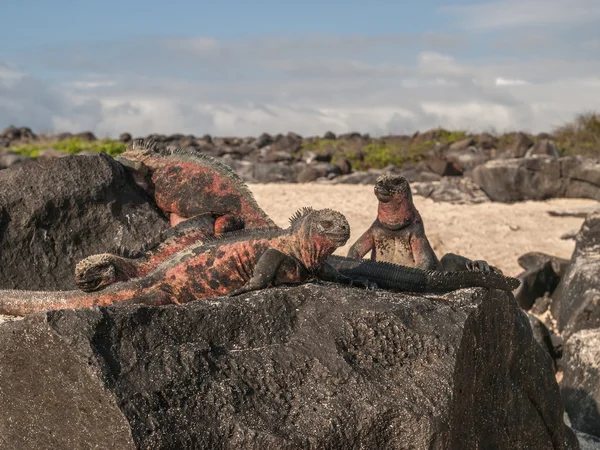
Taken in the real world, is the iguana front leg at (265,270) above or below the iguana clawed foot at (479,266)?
above

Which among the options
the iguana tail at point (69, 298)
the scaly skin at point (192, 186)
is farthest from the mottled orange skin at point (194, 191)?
the iguana tail at point (69, 298)

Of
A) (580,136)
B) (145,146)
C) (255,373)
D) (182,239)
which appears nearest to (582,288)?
(145,146)

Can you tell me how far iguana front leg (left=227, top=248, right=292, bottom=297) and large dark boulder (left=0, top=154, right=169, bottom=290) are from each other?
67.9 inches

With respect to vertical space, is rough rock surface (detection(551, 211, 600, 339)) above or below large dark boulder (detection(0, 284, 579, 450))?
below

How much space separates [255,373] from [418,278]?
1486 millimetres

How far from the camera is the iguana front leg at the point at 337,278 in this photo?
512cm

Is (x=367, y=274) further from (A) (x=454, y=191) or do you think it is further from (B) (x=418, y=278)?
(A) (x=454, y=191)

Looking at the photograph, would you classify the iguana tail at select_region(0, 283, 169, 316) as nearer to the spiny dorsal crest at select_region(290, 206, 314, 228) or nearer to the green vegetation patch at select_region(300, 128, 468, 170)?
the spiny dorsal crest at select_region(290, 206, 314, 228)

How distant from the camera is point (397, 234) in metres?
6.52

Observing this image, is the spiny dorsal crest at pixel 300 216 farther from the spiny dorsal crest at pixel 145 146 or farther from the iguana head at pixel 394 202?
the spiny dorsal crest at pixel 145 146

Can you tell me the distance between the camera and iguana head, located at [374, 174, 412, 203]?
629 centimetres

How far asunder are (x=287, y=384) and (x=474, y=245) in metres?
11.2

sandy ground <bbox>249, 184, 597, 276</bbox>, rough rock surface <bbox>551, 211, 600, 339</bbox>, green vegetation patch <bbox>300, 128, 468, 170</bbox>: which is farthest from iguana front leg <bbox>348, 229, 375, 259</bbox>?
green vegetation patch <bbox>300, 128, 468, 170</bbox>

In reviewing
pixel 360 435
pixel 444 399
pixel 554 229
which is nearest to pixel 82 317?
pixel 360 435
